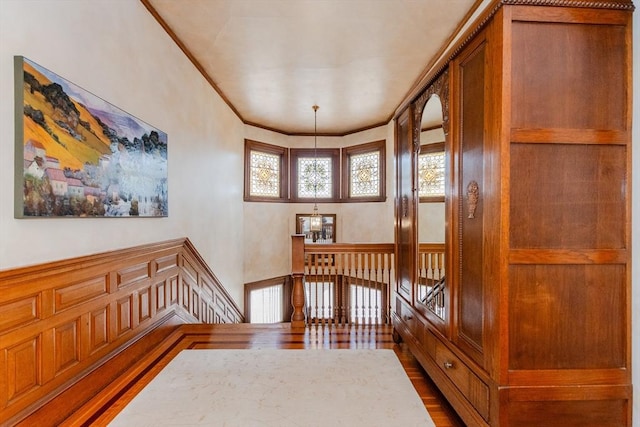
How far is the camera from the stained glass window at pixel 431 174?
2.05 metres

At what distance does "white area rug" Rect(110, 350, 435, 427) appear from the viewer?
6.35ft

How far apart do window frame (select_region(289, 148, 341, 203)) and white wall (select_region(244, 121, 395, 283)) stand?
9 cm

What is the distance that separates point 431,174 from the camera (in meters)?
2.22

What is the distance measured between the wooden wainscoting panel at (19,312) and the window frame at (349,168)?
18.0 ft

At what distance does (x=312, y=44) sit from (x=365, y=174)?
3.71 meters

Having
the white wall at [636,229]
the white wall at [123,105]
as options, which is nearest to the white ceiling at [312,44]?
the white wall at [123,105]

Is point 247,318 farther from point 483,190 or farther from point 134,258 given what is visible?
point 483,190

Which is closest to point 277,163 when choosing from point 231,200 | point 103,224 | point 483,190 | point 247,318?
point 231,200

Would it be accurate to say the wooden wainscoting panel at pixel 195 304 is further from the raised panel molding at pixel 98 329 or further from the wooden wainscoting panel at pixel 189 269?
the raised panel molding at pixel 98 329

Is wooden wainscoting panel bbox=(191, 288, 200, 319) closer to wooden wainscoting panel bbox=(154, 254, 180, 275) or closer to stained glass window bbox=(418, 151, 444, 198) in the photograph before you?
wooden wainscoting panel bbox=(154, 254, 180, 275)

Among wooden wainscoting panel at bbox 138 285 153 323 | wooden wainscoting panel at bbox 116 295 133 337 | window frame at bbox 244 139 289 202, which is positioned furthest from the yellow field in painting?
window frame at bbox 244 139 289 202

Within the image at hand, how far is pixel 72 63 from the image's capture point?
1924 millimetres

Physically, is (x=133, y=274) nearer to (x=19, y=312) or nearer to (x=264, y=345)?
(x=19, y=312)

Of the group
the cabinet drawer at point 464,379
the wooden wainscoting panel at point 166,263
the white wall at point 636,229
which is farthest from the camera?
the wooden wainscoting panel at point 166,263
